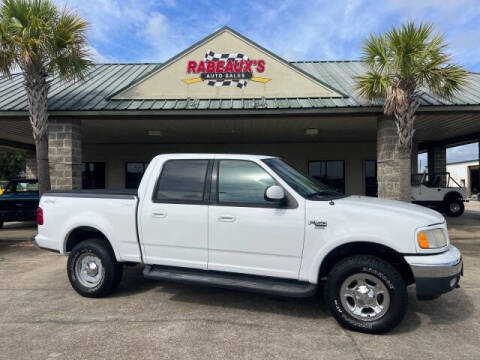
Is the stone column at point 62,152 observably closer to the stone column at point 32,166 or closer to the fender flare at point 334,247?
the fender flare at point 334,247

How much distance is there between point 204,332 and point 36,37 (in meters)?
7.81

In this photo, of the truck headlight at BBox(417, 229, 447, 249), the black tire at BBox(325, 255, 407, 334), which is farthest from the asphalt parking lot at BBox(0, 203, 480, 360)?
the truck headlight at BBox(417, 229, 447, 249)

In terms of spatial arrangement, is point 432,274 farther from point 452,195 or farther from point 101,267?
point 452,195

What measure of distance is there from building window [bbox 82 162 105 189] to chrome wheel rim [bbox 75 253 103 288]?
13.4 metres

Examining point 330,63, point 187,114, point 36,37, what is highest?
point 330,63

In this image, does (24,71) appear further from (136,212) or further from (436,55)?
(436,55)

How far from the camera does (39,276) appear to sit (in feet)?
18.7

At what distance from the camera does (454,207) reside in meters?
14.6

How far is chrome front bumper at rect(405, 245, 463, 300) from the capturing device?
10.8ft

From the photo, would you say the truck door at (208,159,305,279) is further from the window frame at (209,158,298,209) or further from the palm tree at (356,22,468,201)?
the palm tree at (356,22,468,201)

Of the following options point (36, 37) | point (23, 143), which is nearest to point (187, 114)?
point (36, 37)

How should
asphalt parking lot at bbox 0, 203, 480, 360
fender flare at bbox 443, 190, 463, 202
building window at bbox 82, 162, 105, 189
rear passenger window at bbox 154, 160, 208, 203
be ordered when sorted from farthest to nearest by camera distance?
building window at bbox 82, 162, 105, 189 → fender flare at bbox 443, 190, 463, 202 → rear passenger window at bbox 154, 160, 208, 203 → asphalt parking lot at bbox 0, 203, 480, 360

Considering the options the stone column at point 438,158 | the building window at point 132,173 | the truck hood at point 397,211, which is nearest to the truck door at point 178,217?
the truck hood at point 397,211

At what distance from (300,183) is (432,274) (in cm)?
166
